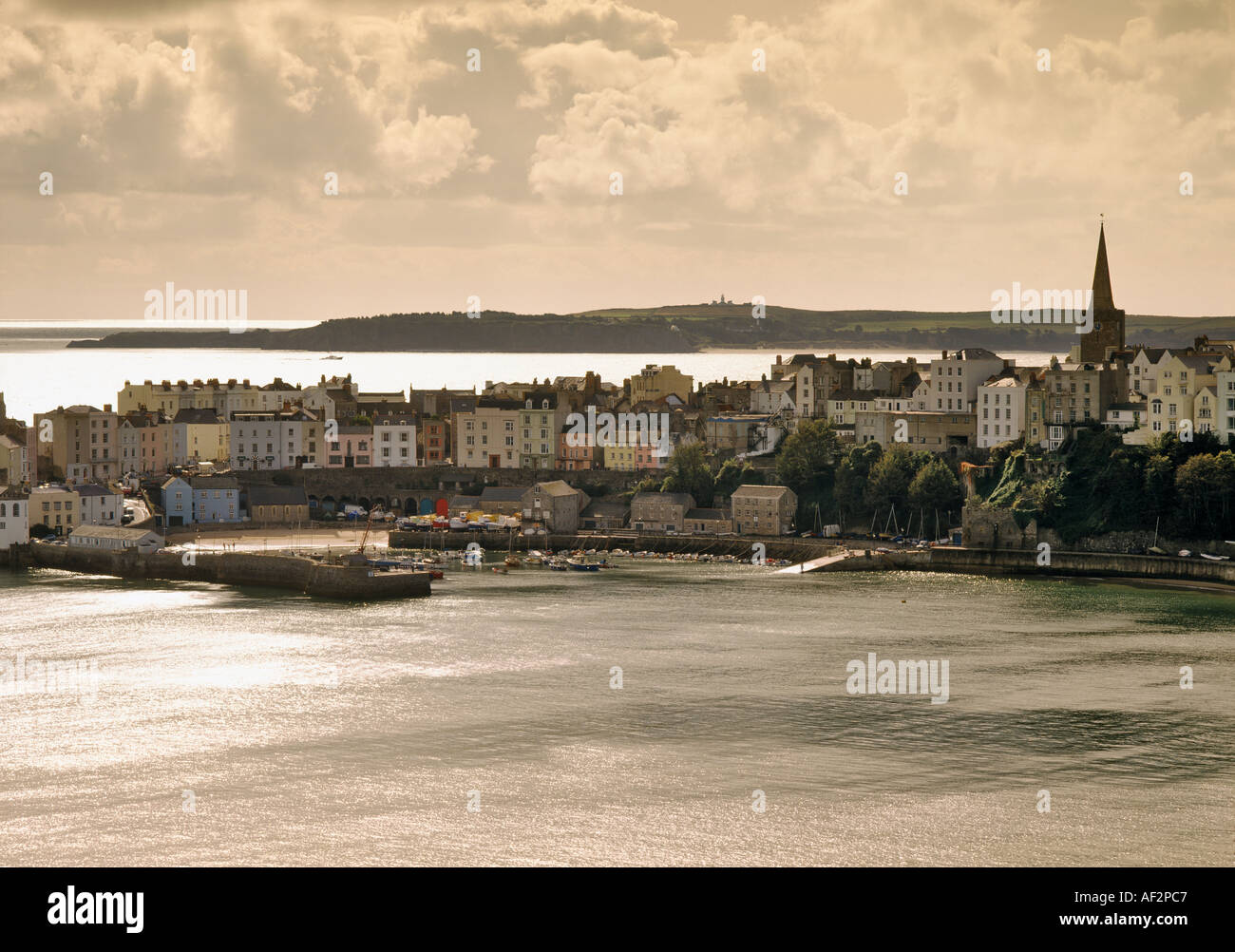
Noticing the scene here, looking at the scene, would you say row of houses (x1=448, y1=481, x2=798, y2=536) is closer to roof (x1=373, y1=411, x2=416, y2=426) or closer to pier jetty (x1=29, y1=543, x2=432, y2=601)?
roof (x1=373, y1=411, x2=416, y2=426)

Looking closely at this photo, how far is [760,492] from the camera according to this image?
182ft

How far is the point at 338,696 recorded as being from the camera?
27656mm

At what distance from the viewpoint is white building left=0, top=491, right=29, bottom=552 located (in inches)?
1933

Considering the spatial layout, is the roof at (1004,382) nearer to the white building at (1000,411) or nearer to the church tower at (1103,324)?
the white building at (1000,411)

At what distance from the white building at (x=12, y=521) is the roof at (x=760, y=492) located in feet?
78.7

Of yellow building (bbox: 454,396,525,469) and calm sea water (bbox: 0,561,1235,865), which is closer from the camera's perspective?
calm sea water (bbox: 0,561,1235,865)

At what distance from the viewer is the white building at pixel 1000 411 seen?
5653 cm

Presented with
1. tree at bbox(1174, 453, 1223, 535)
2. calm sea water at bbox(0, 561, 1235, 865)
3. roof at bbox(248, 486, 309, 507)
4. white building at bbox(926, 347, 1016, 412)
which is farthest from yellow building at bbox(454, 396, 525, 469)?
tree at bbox(1174, 453, 1223, 535)

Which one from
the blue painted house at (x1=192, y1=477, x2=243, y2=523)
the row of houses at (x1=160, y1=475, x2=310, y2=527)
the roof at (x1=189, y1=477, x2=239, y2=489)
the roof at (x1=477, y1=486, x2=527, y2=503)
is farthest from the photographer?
the roof at (x1=477, y1=486, x2=527, y2=503)

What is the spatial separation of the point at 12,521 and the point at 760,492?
82.5 feet

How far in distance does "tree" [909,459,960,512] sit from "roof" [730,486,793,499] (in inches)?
180

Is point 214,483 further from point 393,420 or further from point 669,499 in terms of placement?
point 669,499
